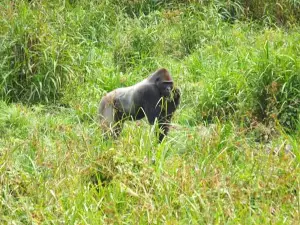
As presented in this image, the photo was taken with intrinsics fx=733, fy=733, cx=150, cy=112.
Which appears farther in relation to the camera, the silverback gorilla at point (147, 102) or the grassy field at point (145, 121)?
the silverback gorilla at point (147, 102)

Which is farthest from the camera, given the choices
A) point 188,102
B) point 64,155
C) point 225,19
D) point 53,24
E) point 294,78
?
point 225,19

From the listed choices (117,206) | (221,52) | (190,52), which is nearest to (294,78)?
(221,52)

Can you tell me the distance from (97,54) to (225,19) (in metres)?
2.14

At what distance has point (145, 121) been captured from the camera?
6.52m

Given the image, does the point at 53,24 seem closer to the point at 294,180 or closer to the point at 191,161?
the point at 191,161

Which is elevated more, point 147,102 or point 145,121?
point 147,102

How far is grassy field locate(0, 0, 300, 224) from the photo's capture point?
4418 mm

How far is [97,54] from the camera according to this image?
8711 mm

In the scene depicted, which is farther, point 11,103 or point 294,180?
point 11,103

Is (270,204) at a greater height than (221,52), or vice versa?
(270,204)

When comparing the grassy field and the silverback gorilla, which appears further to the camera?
the silverback gorilla

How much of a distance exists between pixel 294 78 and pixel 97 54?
279cm

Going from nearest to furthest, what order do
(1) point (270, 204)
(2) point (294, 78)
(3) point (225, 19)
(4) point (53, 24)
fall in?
1. (1) point (270, 204)
2. (2) point (294, 78)
3. (4) point (53, 24)
4. (3) point (225, 19)

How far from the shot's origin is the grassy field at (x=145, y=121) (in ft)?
14.5
